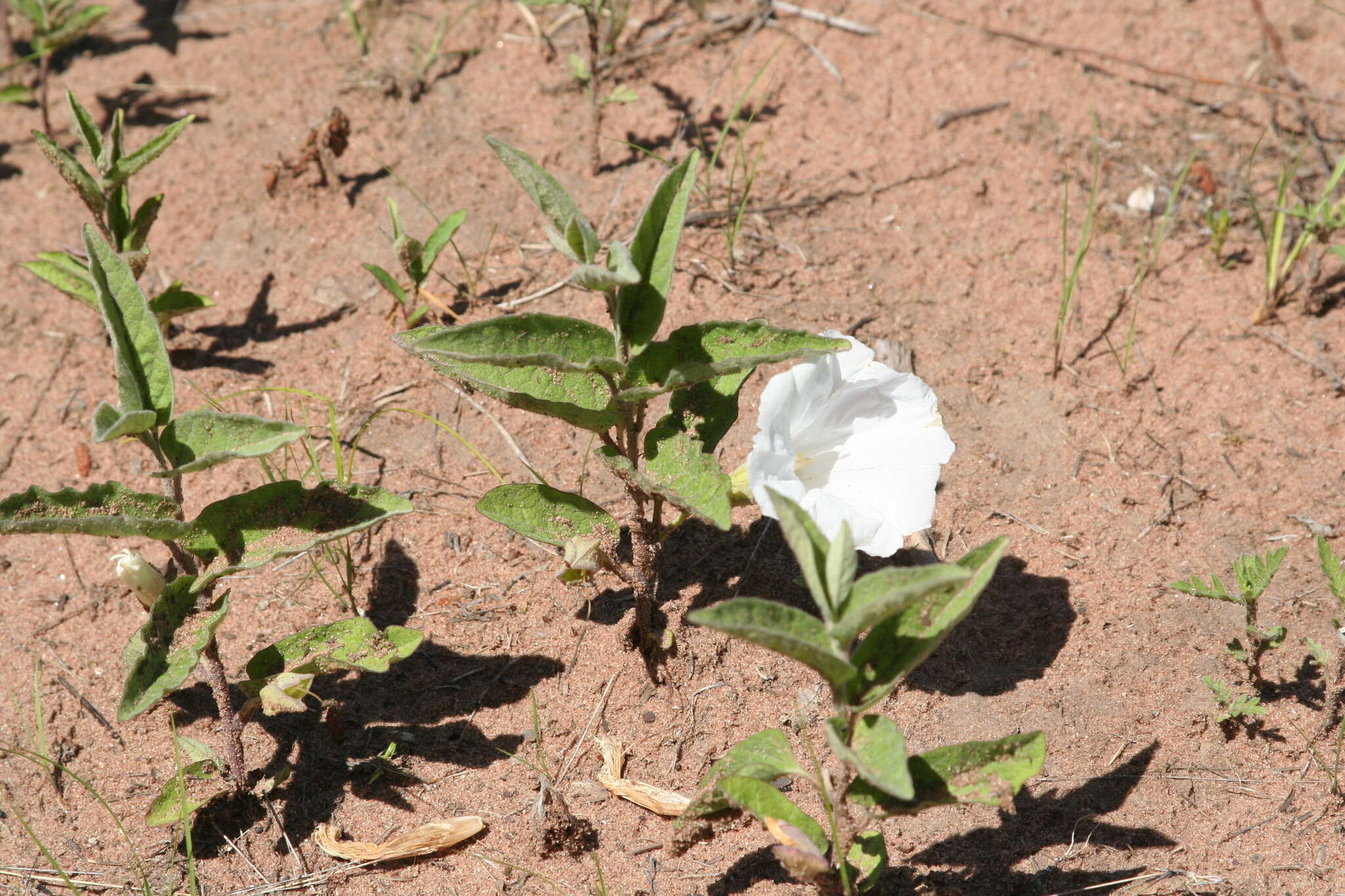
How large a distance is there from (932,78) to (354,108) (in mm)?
2291

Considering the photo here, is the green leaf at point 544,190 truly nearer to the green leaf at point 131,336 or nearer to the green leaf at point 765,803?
the green leaf at point 131,336

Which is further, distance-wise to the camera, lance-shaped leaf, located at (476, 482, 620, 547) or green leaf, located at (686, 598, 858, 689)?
lance-shaped leaf, located at (476, 482, 620, 547)

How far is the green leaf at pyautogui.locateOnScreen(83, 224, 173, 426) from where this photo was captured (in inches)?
82.0

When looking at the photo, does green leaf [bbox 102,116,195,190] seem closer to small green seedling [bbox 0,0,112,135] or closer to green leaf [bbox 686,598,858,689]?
small green seedling [bbox 0,0,112,135]

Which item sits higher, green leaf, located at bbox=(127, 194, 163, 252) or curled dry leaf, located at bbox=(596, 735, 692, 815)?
green leaf, located at bbox=(127, 194, 163, 252)

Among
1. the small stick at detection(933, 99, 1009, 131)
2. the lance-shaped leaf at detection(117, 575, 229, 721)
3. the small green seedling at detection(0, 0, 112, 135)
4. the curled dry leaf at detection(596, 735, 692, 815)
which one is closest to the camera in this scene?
the lance-shaped leaf at detection(117, 575, 229, 721)

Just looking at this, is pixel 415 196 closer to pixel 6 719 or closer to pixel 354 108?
pixel 354 108

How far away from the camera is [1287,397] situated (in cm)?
323

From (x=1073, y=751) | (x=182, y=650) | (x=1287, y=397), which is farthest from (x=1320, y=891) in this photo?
(x=182, y=650)

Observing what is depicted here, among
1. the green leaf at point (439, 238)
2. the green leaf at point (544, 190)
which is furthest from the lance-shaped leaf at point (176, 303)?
the green leaf at point (544, 190)

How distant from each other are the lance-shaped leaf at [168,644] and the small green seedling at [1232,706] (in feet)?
7.23

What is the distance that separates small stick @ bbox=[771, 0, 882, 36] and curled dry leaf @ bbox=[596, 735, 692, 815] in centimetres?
315

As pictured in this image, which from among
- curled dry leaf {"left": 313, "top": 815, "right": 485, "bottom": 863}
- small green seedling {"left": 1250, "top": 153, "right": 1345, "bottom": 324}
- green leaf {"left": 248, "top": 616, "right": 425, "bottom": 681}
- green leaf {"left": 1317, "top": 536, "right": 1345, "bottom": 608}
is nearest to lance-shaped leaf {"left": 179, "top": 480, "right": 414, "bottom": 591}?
green leaf {"left": 248, "top": 616, "right": 425, "bottom": 681}

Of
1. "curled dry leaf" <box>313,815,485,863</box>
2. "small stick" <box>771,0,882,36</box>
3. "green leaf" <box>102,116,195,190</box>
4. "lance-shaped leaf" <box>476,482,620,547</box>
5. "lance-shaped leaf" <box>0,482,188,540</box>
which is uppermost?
"green leaf" <box>102,116,195,190</box>
